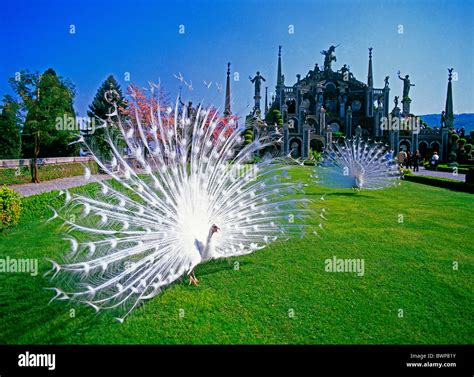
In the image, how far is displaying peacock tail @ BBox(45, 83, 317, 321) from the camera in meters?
4.60

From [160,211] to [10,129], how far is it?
49.2ft

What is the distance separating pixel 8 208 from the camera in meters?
9.01

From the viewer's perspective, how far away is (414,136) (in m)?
61.4

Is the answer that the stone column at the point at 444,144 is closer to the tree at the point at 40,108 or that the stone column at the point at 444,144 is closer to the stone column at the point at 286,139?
the stone column at the point at 286,139

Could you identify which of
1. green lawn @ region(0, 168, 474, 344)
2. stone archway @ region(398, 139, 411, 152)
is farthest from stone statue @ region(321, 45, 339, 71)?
green lawn @ region(0, 168, 474, 344)

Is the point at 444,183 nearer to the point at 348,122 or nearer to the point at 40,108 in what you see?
the point at 40,108

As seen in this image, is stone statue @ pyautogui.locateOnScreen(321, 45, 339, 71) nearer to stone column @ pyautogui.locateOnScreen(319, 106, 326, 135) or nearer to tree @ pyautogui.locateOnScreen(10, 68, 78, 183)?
stone column @ pyautogui.locateOnScreen(319, 106, 326, 135)

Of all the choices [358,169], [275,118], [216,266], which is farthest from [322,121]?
[216,266]

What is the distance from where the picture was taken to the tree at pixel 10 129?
641 inches

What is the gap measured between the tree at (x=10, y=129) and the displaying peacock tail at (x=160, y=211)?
13.4 metres

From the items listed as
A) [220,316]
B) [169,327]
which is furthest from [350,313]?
[169,327]

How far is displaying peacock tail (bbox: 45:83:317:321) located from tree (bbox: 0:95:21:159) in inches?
526

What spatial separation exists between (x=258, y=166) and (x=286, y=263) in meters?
1.89
